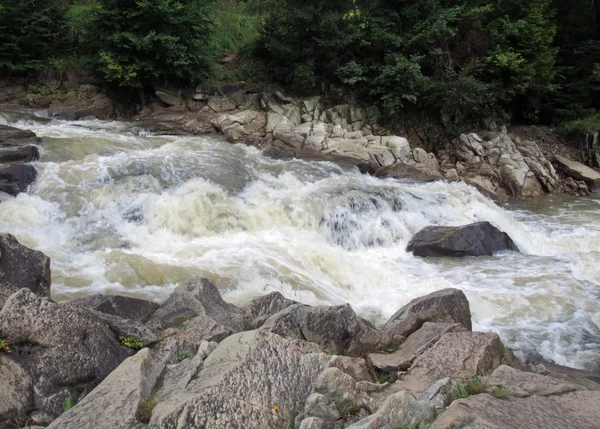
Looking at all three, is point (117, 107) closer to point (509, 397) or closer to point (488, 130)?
point (488, 130)

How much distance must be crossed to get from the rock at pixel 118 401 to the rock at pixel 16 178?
8146mm

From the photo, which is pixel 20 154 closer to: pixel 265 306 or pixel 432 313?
pixel 265 306

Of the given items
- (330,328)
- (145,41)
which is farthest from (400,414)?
(145,41)

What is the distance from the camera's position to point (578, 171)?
685 inches

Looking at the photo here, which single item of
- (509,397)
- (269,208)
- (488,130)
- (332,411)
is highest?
(488,130)

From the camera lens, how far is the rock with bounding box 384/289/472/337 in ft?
18.0

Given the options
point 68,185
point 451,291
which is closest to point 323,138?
point 68,185

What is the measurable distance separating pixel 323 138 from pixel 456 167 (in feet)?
16.7

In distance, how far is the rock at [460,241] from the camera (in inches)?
405

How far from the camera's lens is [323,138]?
54.5 ft

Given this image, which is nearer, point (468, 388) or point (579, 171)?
point (468, 388)

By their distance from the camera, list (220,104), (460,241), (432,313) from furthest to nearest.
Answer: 1. (220,104)
2. (460,241)
3. (432,313)

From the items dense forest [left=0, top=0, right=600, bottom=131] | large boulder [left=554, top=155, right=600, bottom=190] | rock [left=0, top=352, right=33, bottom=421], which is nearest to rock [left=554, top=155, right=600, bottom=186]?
large boulder [left=554, top=155, right=600, bottom=190]

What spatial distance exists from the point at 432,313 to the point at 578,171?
14842 millimetres
